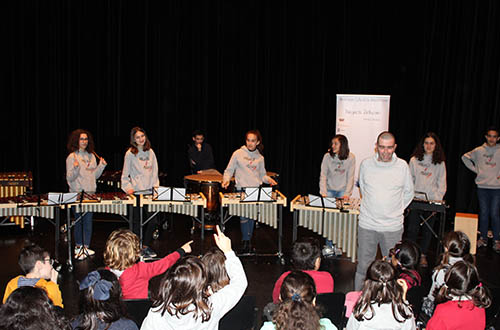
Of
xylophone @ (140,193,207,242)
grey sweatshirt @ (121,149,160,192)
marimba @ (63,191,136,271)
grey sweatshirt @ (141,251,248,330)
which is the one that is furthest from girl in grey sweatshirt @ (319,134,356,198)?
grey sweatshirt @ (141,251,248,330)

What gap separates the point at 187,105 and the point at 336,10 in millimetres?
3866

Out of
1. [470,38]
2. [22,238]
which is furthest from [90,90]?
[470,38]

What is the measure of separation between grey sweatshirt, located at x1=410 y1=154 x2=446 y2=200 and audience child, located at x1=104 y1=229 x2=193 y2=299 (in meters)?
4.33

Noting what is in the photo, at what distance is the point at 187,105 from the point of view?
1044cm

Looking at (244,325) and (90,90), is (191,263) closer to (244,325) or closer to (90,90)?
(244,325)

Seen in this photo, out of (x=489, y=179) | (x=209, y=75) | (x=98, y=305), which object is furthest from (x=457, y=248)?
(x=209, y=75)

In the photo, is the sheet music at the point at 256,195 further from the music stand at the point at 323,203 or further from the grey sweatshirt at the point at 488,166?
the grey sweatshirt at the point at 488,166

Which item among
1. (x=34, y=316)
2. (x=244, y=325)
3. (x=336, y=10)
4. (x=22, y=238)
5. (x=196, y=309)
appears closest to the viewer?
(x=34, y=316)

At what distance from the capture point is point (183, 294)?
285 cm

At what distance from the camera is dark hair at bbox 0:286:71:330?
234cm

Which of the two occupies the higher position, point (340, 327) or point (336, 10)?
point (336, 10)

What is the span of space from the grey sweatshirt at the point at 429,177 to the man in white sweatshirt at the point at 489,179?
3.99 feet

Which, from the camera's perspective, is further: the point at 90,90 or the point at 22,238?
the point at 90,90

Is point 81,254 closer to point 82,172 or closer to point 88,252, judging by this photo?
point 88,252
